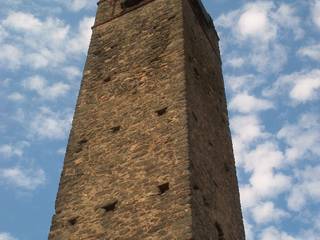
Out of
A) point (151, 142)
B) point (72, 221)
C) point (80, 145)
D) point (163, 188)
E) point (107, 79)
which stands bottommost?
point (72, 221)

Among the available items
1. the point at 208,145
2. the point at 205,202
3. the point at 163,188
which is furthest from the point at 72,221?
the point at 208,145

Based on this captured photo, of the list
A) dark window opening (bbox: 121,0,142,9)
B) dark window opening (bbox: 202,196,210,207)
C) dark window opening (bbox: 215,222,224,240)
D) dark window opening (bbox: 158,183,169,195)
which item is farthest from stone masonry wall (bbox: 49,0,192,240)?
dark window opening (bbox: 121,0,142,9)

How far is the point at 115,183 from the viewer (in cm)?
772

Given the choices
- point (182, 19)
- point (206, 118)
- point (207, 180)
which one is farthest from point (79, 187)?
point (182, 19)

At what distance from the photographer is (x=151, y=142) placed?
7992 millimetres

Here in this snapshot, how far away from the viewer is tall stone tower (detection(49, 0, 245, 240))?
704 centimetres

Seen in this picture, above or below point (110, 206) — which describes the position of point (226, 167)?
above

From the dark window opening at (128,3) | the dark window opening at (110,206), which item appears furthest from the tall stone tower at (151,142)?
the dark window opening at (128,3)

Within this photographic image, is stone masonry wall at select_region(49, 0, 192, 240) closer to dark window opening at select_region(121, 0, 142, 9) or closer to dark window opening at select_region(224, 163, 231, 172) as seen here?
dark window opening at select_region(121, 0, 142, 9)

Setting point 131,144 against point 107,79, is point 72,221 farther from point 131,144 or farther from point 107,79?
point 107,79

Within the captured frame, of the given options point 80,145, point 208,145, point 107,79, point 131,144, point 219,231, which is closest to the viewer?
point 219,231

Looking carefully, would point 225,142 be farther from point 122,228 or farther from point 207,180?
point 122,228

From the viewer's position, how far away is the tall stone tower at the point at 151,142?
704 centimetres

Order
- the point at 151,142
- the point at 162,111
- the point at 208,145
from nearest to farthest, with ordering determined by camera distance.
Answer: the point at 151,142, the point at 162,111, the point at 208,145
